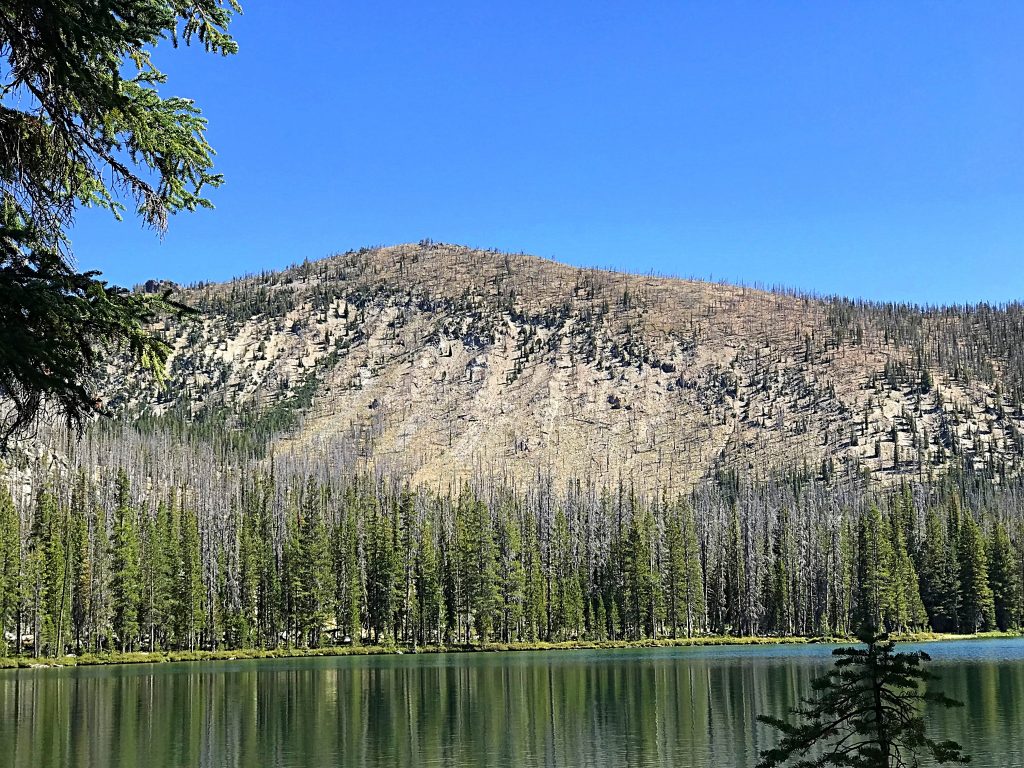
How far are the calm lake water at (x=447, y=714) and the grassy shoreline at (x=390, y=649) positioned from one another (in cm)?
1045

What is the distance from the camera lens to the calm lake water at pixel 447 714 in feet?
111

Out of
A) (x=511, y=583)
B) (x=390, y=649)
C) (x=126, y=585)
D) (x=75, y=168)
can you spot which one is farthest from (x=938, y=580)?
(x=75, y=168)

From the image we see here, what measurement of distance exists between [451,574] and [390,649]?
10390 millimetres

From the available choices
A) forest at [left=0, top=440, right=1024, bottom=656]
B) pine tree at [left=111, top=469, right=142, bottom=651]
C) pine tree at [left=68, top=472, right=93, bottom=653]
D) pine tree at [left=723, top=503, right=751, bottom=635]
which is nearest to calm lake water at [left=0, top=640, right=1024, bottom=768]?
pine tree at [left=111, top=469, right=142, bottom=651]

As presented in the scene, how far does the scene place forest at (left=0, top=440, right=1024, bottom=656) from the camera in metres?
92.8

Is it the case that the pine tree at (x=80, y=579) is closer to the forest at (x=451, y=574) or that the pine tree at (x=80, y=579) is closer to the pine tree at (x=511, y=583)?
the forest at (x=451, y=574)

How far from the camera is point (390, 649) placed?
321 feet

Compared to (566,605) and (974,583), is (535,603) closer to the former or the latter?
(566,605)

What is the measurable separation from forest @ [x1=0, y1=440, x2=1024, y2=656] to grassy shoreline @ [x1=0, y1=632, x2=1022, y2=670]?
93.8 inches

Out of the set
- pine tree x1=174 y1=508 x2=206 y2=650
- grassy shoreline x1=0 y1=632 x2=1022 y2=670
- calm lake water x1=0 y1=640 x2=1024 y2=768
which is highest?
pine tree x1=174 y1=508 x2=206 y2=650

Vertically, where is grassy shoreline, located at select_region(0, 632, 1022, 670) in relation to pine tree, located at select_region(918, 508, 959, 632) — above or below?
below

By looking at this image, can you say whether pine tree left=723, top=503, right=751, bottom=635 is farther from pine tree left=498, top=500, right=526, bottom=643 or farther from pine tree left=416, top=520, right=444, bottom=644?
pine tree left=416, top=520, right=444, bottom=644

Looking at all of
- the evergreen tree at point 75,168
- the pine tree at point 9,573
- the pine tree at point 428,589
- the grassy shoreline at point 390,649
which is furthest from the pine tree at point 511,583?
the evergreen tree at point 75,168

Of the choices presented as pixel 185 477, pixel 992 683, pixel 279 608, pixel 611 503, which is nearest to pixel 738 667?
pixel 992 683
